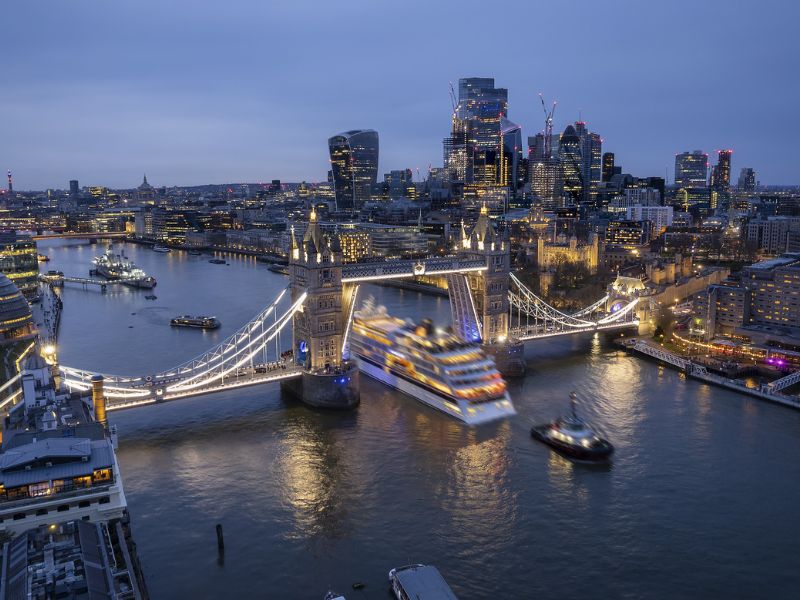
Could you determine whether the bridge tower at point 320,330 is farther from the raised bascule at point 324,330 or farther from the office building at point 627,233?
the office building at point 627,233

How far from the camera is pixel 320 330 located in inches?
1206

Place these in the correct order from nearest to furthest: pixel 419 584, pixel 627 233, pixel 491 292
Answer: pixel 419 584
pixel 491 292
pixel 627 233

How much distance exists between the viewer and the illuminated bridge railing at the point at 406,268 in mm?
32750

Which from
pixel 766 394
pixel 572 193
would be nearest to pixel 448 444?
pixel 766 394

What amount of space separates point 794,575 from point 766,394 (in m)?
15.6

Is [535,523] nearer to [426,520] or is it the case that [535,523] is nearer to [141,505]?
[426,520]

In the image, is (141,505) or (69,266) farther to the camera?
(69,266)

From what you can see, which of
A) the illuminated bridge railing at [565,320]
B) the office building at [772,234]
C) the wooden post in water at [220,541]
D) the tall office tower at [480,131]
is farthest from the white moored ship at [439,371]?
the tall office tower at [480,131]

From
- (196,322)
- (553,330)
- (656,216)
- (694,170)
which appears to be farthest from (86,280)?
(694,170)

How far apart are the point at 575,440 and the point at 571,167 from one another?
448ft

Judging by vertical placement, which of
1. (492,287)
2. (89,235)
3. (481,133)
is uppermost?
(481,133)

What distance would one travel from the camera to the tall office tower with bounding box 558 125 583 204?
495 feet

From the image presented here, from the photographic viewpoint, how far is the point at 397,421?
2881cm

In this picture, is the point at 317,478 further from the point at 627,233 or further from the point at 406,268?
the point at 627,233
